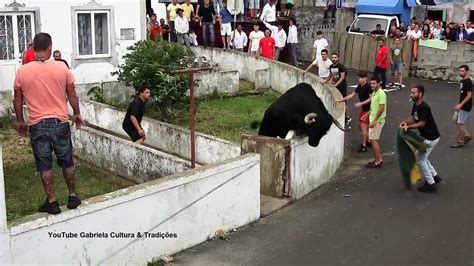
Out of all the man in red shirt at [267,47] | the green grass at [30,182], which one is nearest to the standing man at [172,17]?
the man in red shirt at [267,47]

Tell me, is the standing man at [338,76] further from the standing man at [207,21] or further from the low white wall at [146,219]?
the standing man at [207,21]

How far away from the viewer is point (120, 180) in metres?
11.3

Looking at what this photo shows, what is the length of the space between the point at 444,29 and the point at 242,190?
18597mm

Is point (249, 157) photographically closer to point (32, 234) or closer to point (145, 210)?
point (145, 210)

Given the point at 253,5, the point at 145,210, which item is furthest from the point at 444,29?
the point at 145,210

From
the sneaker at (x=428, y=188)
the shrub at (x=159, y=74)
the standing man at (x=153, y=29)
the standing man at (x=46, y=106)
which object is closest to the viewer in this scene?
the standing man at (x=46, y=106)

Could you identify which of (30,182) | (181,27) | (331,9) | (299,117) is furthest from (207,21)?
(299,117)

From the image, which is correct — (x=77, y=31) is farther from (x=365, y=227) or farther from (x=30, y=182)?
(x=365, y=227)

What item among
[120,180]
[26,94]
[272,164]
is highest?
[26,94]

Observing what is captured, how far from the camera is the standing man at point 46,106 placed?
21.1ft

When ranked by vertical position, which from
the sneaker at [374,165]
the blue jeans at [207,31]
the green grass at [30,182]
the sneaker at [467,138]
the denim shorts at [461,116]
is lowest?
the green grass at [30,182]

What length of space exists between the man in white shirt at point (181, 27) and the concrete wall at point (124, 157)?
29.8 feet

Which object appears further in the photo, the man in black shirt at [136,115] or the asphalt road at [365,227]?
→ the man in black shirt at [136,115]

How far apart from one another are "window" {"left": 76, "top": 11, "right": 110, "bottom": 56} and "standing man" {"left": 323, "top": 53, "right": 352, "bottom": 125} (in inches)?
242
